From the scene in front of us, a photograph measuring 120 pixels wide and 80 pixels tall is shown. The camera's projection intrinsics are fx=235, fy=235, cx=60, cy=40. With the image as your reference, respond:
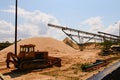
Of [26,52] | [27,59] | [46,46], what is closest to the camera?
[26,52]

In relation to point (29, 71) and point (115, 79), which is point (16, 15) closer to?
point (29, 71)

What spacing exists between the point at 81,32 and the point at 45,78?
3899 cm

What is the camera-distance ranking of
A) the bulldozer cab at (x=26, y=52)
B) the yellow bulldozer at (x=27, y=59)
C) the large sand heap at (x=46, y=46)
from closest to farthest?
the yellow bulldozer at (x=27, y=59) < the bulldozer cab at (x=26, y=52) < the large sand heap at (x=46, y=46)

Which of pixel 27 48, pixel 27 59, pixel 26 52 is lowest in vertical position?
pixel 27 59

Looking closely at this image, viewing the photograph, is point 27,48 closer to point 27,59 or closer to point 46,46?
point 27,59

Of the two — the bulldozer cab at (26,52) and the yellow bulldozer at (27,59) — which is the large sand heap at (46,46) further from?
the bulldozer cab at (26,52)

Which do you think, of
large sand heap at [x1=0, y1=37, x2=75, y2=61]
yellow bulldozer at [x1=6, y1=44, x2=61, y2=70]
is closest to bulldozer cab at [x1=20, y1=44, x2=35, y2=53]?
yellow bulldozer at [x1=6, y1=44, x2=61, y2=70]

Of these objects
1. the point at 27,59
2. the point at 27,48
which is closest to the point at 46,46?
the point at 27,59

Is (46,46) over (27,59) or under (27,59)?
over

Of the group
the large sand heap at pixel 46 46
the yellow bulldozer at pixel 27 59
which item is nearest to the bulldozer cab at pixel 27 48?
the yellow bulldozer at pixel 27 59

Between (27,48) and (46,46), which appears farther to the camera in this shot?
(46,46)

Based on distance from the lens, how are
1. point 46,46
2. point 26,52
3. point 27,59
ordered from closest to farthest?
1. point 26,52
2. point 27,59
3. point 46,46

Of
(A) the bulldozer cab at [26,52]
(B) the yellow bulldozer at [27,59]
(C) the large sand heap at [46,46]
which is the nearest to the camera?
(B) the yellow bulldozer at [27,59]

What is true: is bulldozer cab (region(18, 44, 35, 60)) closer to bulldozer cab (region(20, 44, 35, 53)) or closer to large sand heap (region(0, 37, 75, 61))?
bulldozer cab (region(20, 44, 35, 53))
